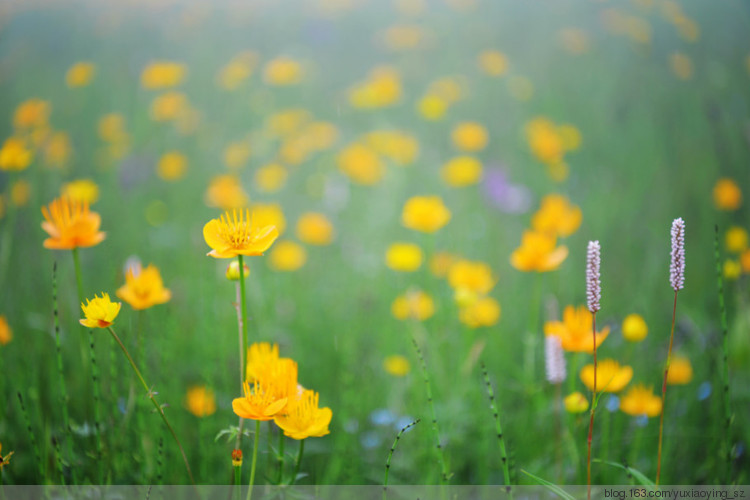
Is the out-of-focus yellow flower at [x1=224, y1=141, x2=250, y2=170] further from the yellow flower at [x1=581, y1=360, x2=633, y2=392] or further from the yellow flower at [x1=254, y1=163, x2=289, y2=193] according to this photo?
the yellow flower at [x1=581, y1=360, x2=633, y2=392]

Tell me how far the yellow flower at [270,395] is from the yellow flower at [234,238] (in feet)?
0.40

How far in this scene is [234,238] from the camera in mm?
527

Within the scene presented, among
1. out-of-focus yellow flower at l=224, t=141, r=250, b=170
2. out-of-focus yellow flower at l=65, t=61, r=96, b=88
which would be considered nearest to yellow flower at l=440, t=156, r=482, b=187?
out-of-focus yellow flower at l=224, t=141, r=250, b=170

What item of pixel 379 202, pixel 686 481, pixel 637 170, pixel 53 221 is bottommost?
pixel 686 481

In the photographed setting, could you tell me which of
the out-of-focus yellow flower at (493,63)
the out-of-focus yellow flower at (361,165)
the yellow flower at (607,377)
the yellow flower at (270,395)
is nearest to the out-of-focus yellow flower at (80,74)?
the out-of-focus yellow flower at (361,165)

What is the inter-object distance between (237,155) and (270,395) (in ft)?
4.69

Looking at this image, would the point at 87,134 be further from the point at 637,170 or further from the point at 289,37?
the point at 637,170

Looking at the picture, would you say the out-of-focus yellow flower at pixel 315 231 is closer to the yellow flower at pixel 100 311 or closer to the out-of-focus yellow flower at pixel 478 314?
the out-of-focus yellow flower at pixel 478 314

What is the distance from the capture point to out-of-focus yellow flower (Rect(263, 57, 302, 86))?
6.14 ft

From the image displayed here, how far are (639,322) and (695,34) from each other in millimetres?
1579

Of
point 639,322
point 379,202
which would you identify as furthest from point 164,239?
point 639,322

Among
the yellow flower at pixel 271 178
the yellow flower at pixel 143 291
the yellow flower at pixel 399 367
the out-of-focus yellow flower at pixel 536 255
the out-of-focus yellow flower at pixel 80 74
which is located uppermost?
the out-of-focus yellow flower at pixel 80 74

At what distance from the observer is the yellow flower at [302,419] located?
486mm

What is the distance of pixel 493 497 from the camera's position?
32.2 inches
